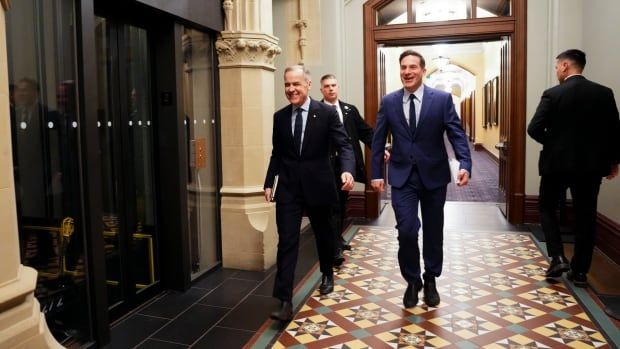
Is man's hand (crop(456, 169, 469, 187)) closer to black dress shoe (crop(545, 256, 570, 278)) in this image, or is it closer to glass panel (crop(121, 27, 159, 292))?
black dress shoe (crop(545, 256, 570, 278))

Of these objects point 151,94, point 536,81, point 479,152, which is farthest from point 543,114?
point 479,152

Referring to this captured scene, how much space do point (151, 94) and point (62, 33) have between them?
3.56 ft

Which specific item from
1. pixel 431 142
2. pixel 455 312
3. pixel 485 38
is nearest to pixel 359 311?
pixel 455 312

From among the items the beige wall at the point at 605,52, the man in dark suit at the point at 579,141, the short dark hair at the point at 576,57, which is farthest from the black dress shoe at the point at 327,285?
the beige wall at the point at 605,52

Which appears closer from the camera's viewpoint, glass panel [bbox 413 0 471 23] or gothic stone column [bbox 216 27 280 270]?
gothic stone column [bbox 216 27 280 270]

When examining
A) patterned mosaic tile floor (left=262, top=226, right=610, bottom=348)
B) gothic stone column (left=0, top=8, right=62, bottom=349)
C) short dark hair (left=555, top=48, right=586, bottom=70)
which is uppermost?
short dark hair (left=555, top=48, right=586, bottom=70)

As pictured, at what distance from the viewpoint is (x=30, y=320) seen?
6.06 feet

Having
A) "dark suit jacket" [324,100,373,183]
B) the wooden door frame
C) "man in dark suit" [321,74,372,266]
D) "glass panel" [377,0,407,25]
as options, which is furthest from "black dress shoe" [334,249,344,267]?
"glass panel" [377,0,407,25]

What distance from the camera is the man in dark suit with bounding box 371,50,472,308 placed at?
3256 millimetres

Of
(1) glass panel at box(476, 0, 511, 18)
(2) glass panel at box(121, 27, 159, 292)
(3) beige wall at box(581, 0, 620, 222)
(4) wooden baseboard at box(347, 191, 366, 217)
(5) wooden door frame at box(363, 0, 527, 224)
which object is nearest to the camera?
(2) glass panel at box(121, 27, 159, 292)

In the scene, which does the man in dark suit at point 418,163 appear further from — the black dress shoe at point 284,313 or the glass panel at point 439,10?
the glass panel at point 439,10

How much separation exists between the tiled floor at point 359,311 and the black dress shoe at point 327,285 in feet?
0.38

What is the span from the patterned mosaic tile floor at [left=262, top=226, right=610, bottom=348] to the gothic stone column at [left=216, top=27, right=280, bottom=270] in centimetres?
81

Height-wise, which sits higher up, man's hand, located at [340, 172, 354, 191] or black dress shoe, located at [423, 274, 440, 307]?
man's hand, located at [340, 172, 354, 191]
